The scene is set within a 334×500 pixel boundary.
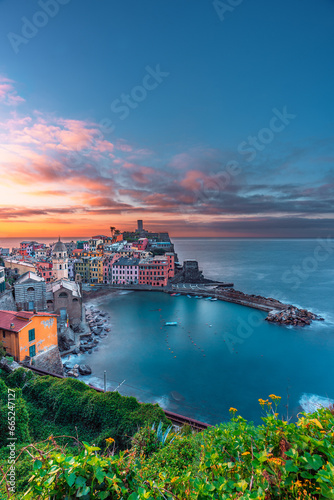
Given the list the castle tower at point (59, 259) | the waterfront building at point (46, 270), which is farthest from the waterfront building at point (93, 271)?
the castle tower at point (59, 259)

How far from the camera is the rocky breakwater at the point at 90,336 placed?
16.3 m

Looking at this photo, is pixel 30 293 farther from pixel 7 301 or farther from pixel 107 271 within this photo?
pixel 107 271

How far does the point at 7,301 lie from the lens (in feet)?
55.9

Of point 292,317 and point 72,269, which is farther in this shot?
point 72,269

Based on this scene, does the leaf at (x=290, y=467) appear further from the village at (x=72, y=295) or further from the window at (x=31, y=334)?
the window at (x=31, y=334)

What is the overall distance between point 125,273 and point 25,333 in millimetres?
33078

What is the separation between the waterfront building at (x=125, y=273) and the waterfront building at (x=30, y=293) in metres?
26.0

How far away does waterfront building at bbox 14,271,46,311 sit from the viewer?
18031 millimetres

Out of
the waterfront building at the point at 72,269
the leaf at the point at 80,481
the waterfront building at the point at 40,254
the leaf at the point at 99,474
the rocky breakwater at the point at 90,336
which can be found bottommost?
the rocky breakwater at the point at 90,336

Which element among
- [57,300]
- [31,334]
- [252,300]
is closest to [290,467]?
[31,334]

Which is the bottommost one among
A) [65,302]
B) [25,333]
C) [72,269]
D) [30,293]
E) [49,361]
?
[72,269]

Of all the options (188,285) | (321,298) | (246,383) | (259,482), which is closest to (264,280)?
(321,298)

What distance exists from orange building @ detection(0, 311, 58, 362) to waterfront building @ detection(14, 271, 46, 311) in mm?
5263

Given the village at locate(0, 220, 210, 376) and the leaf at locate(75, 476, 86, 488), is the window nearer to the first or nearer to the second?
the village at locate(0, 220, 210, 376)
